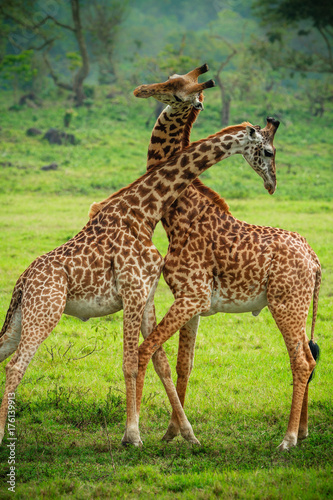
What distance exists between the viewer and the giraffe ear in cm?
581

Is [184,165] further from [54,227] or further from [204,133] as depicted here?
[204,133]

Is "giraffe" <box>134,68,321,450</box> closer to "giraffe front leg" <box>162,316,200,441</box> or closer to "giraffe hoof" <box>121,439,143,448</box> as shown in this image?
"giraffe front leg" <box>162,316,200,441</box>

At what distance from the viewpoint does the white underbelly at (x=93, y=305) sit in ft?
18.5

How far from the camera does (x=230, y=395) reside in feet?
23.3

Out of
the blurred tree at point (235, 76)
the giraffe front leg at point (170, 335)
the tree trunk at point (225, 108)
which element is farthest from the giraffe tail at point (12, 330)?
the tree trunk at point (225, 108)

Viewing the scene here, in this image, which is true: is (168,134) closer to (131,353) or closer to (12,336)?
(131,353)

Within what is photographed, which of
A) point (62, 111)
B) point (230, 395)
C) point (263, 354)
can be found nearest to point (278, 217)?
point (263, 354)

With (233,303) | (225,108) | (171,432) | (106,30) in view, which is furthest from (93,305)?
(106,30)

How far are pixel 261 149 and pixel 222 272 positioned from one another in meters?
1.28

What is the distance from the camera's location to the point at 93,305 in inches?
223

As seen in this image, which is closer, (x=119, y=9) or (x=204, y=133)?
(x=204, y=133)

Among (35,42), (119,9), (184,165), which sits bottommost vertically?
(184,165)

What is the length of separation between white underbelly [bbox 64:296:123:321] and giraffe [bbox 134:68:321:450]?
0.48m

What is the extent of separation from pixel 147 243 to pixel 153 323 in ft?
2.68
